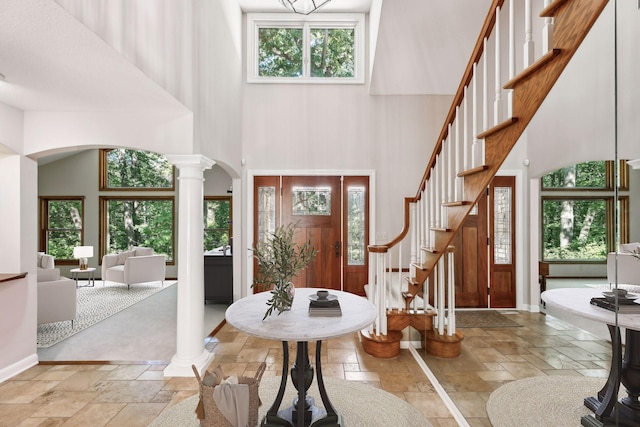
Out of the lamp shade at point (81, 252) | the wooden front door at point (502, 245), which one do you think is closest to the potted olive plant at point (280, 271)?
the wooden front door at point (502, 245)

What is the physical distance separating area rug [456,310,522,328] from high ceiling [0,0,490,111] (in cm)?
293

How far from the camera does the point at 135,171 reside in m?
8.21

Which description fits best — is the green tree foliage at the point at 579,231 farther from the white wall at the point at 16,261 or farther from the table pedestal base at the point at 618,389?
the white wall at the point at 16,261

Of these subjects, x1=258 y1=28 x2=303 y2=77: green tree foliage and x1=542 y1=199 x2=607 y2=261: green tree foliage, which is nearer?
x1=542 y1=199 x2=607 y2=261: green tree foliage

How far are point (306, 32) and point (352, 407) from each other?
513cm

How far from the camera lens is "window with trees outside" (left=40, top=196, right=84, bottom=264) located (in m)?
8.09

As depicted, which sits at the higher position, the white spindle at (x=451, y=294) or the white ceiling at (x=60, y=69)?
the white ceiling at (x=60, y=69)

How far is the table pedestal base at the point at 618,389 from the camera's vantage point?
105 centimetres

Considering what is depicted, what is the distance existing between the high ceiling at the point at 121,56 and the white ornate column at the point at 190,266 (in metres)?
0.59

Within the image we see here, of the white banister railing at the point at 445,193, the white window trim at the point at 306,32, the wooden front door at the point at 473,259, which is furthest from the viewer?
the white window trim at the point at 306,32

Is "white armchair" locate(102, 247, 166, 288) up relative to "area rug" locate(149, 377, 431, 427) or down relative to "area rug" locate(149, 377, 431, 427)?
up

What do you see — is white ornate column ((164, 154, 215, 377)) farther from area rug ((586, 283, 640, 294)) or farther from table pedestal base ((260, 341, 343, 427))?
area rug ((586, 283, 640, 294))

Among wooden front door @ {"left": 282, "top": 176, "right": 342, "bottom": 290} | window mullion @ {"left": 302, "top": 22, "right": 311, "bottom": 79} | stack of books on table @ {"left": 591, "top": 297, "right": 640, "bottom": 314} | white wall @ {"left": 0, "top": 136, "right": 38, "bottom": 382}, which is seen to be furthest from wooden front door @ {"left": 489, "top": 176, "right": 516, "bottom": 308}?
white wall @ {"left": 0, "top": 136, "right": 38, "bottom": 382}

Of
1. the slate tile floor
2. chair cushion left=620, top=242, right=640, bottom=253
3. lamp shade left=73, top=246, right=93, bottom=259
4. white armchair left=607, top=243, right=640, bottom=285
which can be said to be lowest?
the slate tile floor
